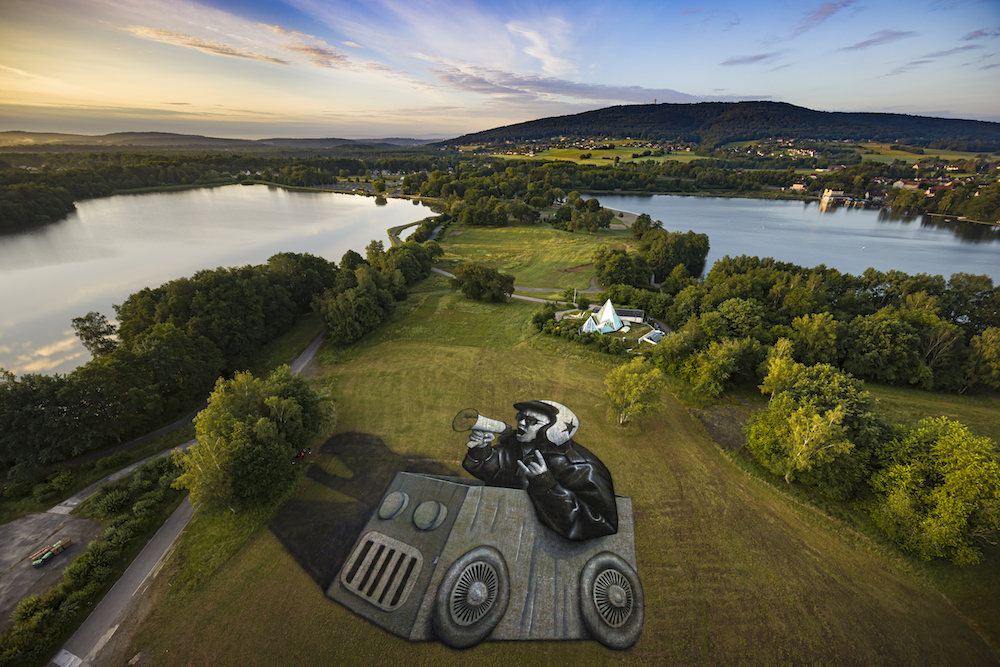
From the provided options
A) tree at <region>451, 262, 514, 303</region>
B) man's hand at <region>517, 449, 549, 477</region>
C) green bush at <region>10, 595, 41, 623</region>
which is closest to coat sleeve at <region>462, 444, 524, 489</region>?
man's hand at <region>517, 449, 549, 477</region>

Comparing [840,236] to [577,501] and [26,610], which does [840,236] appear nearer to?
[577,501]

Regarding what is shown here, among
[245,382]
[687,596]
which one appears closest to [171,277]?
[245,382]

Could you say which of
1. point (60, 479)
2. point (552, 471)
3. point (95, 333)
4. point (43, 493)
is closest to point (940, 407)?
point (552, 471)

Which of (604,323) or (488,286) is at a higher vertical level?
(488,286)

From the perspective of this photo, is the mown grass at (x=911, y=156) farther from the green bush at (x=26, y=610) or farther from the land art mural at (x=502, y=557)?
the green bush at (x=26, y=610)

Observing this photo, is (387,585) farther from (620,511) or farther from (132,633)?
(620,511)

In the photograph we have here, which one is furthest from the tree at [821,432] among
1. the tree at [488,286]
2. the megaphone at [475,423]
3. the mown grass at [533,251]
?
the mown grass at [533,251]

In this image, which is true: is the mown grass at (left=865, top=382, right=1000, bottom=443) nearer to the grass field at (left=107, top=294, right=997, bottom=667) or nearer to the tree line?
the tree line
